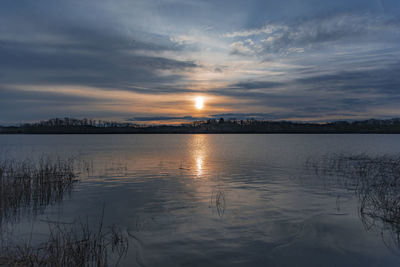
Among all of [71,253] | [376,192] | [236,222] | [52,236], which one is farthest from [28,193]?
[376,192]

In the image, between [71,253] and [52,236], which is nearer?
[71,253]

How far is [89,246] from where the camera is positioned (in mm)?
7805

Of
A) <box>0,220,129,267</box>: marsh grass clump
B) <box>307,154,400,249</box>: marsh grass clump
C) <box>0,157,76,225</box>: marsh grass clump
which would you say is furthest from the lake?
<box>0,157,76,225</box>: marsh grass clump

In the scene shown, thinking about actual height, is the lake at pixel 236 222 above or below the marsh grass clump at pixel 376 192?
below

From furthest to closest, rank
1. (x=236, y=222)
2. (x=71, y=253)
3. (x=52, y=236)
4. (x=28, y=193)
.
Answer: (x=28, y=193)
(x=236, y=222)
(x=52, y=236)
(x=71, y=253)

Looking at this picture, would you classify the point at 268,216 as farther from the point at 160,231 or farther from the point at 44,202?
the point at 44,202

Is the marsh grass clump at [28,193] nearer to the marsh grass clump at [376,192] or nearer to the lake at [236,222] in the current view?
the lake at [236,222]

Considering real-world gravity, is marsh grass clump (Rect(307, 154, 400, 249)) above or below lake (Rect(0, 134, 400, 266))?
above

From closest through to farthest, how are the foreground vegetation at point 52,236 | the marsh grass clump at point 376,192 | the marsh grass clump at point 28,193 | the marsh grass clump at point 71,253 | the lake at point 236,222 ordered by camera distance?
the marsh grass clump at point 71,253
the foreground vegetation at point 52,236
the lake at point 236,222
the marsh grass clump at point 376,192
the marsh grass clump at point 28,193

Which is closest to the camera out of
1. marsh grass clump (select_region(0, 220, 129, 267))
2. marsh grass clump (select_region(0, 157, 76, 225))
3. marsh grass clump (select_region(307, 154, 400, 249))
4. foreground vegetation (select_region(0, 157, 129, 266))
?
marsh grass clump (select_region(0, 220, 129, 267))

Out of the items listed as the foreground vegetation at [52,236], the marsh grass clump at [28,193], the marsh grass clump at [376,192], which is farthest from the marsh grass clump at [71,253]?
the marsh grass clump at [376,192]

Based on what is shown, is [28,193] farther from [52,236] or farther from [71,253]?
[71,253]

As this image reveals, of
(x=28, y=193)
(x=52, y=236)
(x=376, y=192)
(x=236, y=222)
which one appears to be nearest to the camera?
(x=52, y=236)

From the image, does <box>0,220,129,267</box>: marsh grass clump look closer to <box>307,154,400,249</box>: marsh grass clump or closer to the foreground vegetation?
the foreground vegetation
